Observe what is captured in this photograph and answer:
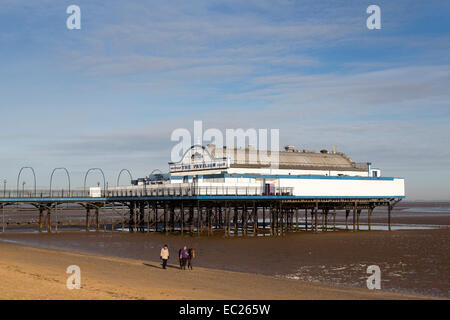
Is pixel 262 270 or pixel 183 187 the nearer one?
pixel 262 270

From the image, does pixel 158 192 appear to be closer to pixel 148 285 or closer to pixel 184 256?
pixel 184 256

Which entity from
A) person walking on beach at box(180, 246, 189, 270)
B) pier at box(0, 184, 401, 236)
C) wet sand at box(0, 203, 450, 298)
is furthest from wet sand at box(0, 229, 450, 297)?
person walking on beach at box(180, 246, 189, 270)

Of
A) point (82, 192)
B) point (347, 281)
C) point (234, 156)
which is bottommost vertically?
point (347, 281)

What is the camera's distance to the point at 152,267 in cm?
3412

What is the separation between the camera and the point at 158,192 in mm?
62844

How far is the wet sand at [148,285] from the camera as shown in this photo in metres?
22.9

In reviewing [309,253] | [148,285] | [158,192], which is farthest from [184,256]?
[158,192]

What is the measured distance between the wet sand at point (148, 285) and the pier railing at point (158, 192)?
2252cm

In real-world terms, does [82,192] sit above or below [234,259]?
above

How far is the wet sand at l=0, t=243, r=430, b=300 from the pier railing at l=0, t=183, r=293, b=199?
22.5 metres

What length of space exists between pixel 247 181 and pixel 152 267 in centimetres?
2898

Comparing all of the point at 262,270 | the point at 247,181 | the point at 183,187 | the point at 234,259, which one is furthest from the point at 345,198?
the point at 262,270

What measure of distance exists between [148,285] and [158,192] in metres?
37.0
